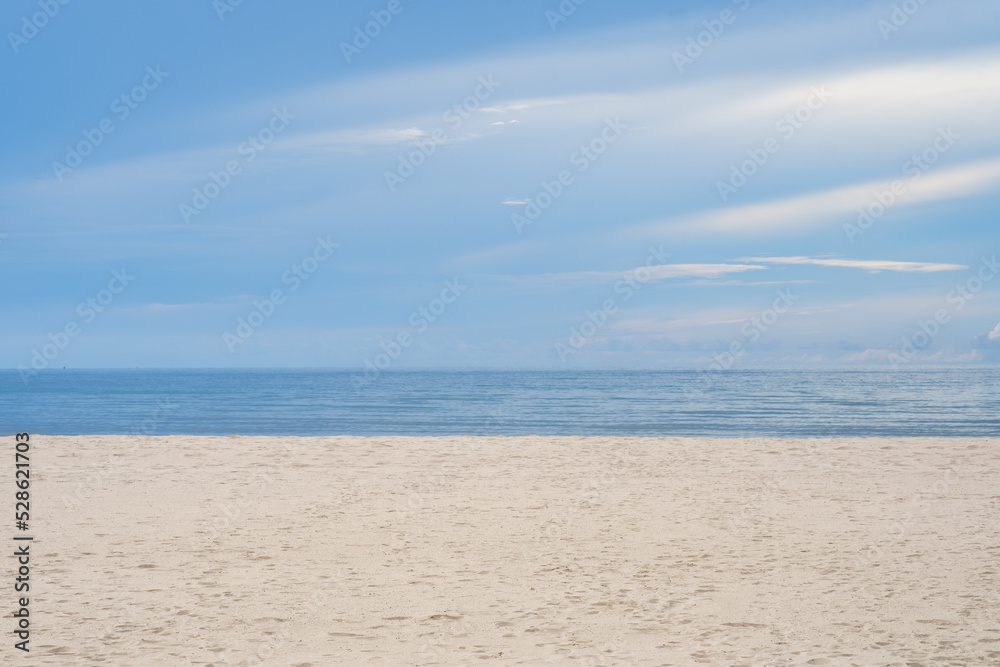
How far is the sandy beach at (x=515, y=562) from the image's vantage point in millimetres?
6875

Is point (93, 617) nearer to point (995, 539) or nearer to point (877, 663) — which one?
point (877, 663)

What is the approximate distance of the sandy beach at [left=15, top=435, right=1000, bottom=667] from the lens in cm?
688

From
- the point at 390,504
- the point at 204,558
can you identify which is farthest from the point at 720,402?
the point at 204,558

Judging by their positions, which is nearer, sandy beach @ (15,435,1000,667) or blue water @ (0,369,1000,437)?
sandy beach @ (15,435,1000,667)

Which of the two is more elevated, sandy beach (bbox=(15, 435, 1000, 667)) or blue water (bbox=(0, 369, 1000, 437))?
blue water (bbox=(0, 369, 1000, 437))

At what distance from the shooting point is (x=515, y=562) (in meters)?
9.65

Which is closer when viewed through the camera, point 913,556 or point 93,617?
point 93,617

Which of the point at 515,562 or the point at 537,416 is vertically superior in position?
the point at 537,416

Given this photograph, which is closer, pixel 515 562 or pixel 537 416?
pixel 515 562

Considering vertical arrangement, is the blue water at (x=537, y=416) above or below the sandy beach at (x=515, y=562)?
above

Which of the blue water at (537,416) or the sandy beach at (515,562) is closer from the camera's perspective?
the sandy beach at (515,562)

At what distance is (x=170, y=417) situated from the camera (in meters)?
40.0

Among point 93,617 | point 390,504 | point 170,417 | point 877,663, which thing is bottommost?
point 877,663

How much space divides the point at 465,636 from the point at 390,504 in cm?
634
